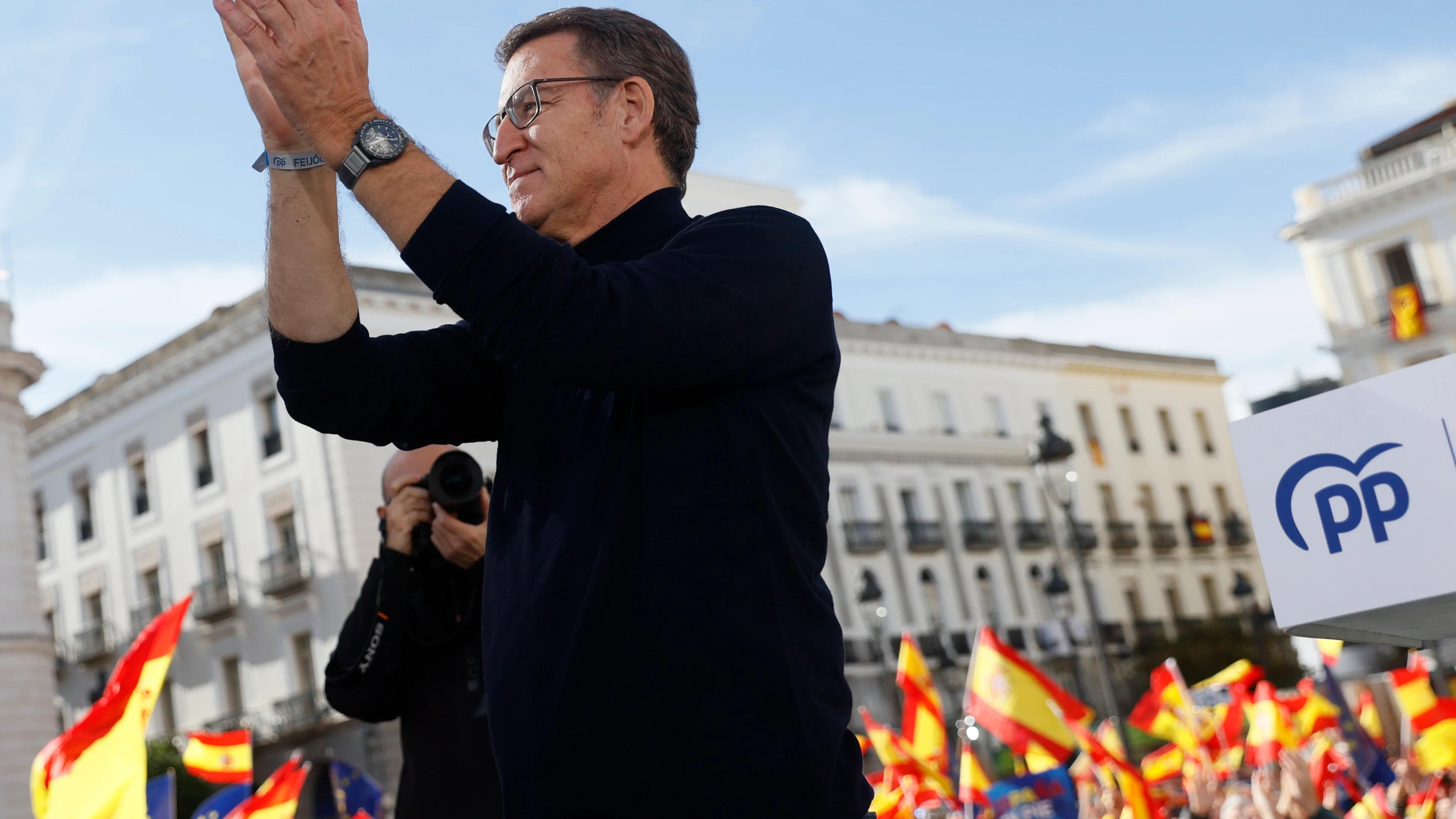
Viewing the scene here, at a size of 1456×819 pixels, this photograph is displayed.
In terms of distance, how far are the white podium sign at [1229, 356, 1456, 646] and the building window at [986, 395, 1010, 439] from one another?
4359cm

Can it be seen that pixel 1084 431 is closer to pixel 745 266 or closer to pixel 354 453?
pixel 354 453

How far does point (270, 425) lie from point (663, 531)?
108 ft

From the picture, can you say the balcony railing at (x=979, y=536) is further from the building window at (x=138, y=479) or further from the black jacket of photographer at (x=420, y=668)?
the black jacket of photographer at (x=420, y=668)

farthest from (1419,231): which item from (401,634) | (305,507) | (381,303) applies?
(401,634)

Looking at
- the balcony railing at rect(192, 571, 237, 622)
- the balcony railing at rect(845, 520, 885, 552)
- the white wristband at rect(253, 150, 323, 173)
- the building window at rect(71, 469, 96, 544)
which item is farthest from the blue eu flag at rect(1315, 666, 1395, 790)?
the building window at rect(71, 469, 96, 544)

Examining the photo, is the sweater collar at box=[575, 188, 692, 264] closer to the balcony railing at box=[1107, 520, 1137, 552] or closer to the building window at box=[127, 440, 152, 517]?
the building window at box=[127, 440, 152, 517]

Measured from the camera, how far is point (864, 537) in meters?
39.6

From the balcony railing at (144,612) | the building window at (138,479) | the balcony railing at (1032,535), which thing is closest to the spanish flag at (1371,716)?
the balcony railing at (144,612)

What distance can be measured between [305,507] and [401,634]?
1167 inches

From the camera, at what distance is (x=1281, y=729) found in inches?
412

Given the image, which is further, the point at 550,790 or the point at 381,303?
the point at 381,303

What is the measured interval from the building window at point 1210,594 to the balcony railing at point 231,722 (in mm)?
29929

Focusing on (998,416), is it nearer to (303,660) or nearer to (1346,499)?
(303,660)

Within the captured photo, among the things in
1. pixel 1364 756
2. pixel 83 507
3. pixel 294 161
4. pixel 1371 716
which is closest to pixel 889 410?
pixel 83 507
